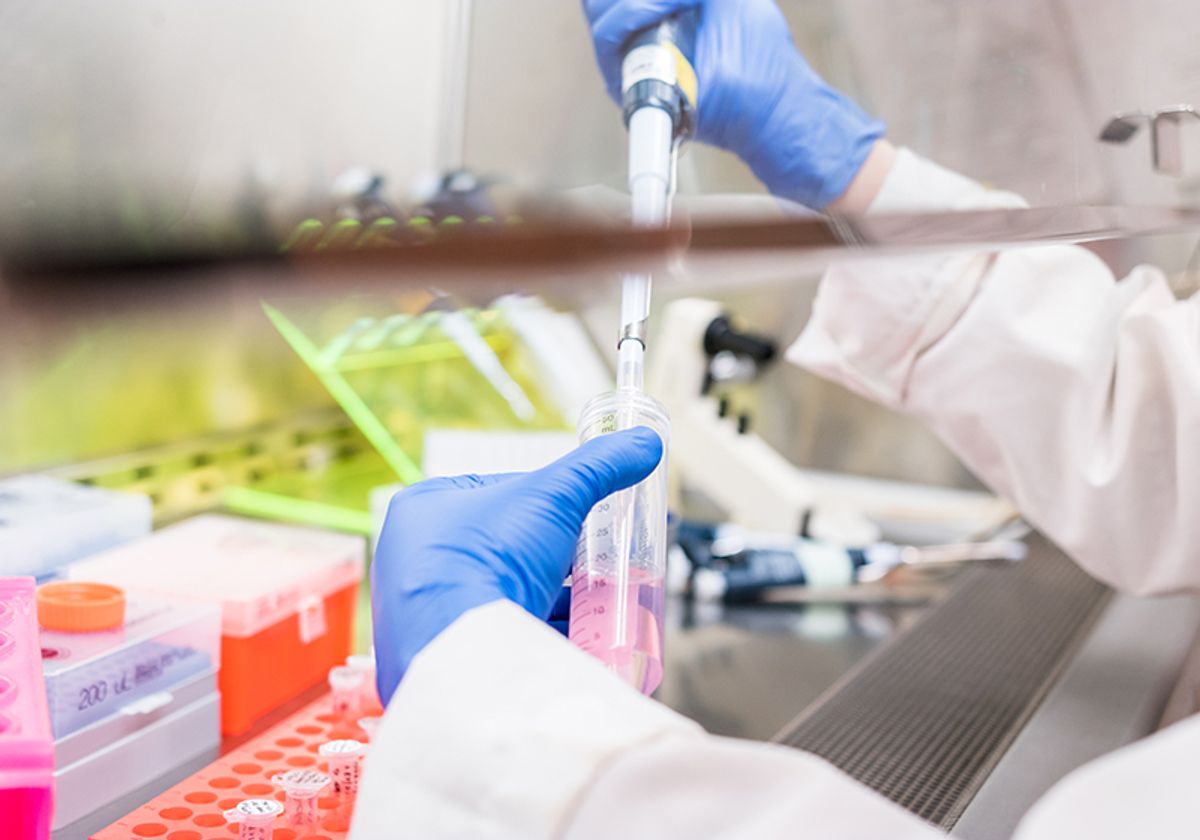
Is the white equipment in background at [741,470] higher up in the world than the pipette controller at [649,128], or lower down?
lower down

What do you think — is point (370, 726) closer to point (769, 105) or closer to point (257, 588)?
point (257, 588)

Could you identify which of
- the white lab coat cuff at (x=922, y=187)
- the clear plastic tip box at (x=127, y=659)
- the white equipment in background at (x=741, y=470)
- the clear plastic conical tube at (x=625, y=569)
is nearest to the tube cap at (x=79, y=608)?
the clear plastic tip box at (x=127, y=659)

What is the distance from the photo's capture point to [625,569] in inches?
27.7

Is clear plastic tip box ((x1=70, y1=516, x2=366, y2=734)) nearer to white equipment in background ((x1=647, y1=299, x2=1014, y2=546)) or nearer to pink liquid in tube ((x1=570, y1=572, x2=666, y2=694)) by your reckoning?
pink liquid in tube ((x1=570, y1=572, x2=666, y2=694))

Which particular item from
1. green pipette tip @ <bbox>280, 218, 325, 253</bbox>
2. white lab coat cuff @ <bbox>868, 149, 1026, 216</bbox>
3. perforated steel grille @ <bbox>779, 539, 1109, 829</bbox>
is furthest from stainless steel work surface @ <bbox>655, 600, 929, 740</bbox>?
green pipette tip @ <bbox>280, 218, 325, 253</bbox>

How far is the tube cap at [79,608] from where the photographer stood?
2.55 ft

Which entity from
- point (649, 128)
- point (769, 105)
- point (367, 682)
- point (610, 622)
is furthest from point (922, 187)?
point (367, 682)

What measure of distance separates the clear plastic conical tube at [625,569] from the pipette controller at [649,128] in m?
0.03

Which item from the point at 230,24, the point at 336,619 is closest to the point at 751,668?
the point at 336,619

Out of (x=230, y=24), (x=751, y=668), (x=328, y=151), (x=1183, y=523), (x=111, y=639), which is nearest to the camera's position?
(x=111, y=639)

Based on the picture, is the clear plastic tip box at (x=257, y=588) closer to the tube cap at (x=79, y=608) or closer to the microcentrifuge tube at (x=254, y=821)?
the tube cap at (x=79, y=608)

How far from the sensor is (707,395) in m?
1.83

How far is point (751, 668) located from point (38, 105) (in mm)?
1037

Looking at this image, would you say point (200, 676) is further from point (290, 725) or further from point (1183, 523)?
point (1183, 523)
